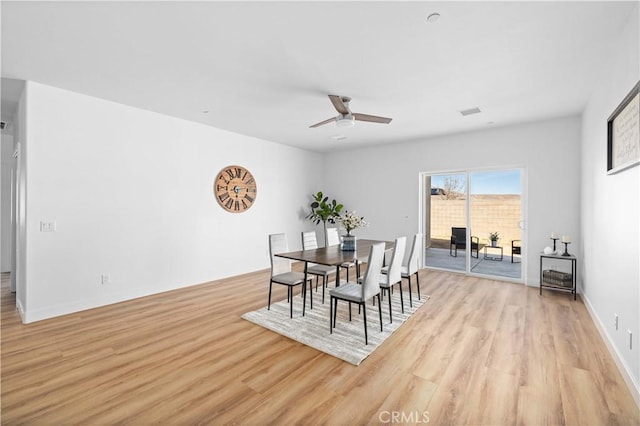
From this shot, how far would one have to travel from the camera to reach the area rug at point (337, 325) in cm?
270

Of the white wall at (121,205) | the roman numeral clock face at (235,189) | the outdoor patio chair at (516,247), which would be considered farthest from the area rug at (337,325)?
the outdoor patio chair at (516,247)

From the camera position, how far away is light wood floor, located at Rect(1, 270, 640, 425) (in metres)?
1.87

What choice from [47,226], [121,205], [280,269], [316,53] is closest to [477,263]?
[280,269]

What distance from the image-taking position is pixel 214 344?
111 inches

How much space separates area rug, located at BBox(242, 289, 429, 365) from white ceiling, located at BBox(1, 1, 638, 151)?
2.69 metres

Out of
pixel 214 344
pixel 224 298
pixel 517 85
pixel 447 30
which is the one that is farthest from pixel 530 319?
pixel 224 298

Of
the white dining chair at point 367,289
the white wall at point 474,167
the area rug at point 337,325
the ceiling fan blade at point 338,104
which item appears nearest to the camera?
the area rug at point 337,325

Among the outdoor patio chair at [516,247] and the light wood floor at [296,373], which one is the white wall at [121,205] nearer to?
the light wood floor at [296,373]

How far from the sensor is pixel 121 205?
406cm

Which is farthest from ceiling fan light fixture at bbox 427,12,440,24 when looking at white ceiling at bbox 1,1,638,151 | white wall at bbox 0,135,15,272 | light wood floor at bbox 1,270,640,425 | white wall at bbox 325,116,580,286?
white wall at bbox 0,135,15,272

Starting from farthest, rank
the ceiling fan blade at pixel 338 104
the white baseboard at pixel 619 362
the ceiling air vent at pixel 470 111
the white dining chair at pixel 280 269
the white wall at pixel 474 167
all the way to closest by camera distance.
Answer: the white wall at pixel 474 167, the ceiling air vent at pixel 470 111, the white dining chair at pixel 280 269, the ceiling fan blade at pixel 338 104, the white baseboard at pixel 619 362

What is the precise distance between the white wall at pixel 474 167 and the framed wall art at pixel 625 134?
227 cm

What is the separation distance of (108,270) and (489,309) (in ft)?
16.5

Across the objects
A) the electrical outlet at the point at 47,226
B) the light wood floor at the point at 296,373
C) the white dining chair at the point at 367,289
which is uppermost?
the electrical outlet at the point at 47,226
